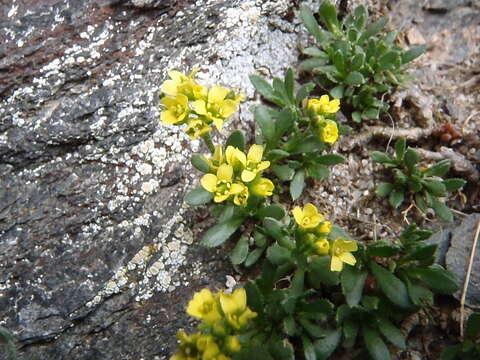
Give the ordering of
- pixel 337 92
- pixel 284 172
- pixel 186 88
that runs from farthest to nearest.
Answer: pixel 337 92 < pixel 284 172 < pixel 186 88

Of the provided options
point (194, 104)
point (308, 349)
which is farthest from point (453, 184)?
point (194, 104)

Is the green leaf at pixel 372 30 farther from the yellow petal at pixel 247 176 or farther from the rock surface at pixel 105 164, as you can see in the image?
the yellow petal at pixel 247 176

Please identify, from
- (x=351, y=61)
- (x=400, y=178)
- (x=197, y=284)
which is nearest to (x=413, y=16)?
(x=351, y=61)

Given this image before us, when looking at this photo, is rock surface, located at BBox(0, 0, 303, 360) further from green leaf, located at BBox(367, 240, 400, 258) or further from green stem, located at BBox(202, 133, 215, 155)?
green leaf, located at BBox(367, 240, 400, 258)

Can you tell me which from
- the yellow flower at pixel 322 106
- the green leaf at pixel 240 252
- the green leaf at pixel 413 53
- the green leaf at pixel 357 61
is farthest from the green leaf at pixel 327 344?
the green leaf at pixel 413 53

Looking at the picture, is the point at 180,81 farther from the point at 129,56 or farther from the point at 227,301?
the point at 227,301

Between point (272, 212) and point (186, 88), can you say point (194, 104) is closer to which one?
point (186, 88)
